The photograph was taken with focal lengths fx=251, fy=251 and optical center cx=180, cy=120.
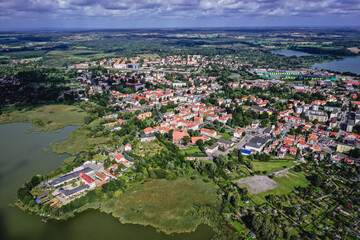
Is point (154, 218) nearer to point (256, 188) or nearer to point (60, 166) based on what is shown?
point (256, 188)

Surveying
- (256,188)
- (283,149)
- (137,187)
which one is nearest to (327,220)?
(256,188)

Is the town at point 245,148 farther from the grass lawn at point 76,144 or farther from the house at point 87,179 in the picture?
the grass lawn at point 76,144

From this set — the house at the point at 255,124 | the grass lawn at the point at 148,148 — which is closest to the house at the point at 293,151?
the house at the point at 255,124

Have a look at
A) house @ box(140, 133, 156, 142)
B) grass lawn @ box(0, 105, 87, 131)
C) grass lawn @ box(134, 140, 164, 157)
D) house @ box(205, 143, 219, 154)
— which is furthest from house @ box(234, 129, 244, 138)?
grass lawn @ box(0, 105, 87, 131)

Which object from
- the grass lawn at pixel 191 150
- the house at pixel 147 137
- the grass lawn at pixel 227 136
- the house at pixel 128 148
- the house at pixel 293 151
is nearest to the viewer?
the house at pixel 293 151

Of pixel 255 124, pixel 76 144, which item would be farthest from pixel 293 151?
pixel 76 144
